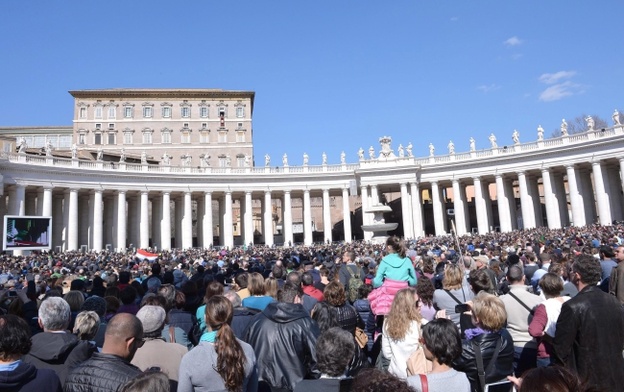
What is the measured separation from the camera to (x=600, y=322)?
16.2 feet

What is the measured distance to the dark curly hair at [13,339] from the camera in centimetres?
401

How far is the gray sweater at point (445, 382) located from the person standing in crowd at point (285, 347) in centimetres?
173

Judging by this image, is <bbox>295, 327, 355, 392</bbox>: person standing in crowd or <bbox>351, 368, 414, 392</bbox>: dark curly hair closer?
<bbox>351, 368, 414, 392</bbox>: dark curly hair

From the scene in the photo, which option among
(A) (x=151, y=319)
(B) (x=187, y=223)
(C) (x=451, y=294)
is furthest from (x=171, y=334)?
(B) (x=187, y=223)

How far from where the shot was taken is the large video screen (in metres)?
36.3

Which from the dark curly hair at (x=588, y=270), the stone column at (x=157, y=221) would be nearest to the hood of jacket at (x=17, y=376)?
the dark curly hair at (x=588, y=270)

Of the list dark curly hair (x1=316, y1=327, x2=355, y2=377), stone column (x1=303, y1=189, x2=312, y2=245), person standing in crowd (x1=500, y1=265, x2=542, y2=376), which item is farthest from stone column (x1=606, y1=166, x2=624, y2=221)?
dark curly hair (x1=316, y1=327, x2=355, y2=377)

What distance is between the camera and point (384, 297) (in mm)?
7562

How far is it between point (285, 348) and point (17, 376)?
274cm

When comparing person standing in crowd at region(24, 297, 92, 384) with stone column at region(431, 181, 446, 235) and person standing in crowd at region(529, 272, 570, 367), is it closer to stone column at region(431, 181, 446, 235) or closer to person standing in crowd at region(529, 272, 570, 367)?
person standing in crowd at region(529, 272, 570, 367)

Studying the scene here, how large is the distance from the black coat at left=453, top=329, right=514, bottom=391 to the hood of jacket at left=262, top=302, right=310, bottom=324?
1.90 meters

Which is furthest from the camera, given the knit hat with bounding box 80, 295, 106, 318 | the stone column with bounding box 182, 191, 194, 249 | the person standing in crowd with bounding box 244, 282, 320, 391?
the stone column with bounding box 182, 191, 194, 249

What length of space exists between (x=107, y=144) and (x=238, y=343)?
76432 millimetres

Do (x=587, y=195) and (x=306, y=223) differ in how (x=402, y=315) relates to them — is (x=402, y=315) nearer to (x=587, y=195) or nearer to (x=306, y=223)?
(x=306, y=223)
